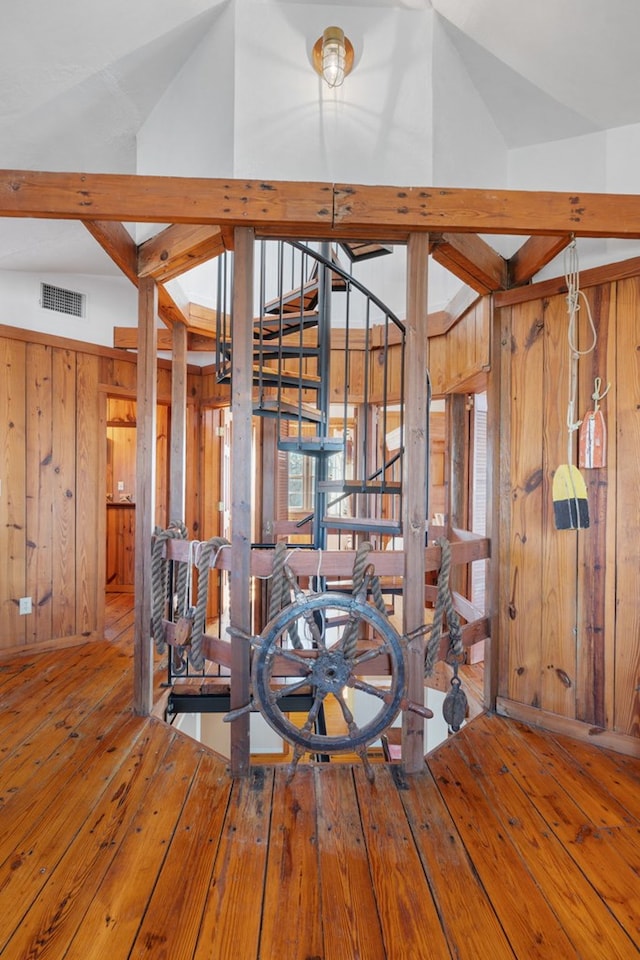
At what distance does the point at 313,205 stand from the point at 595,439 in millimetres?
1410

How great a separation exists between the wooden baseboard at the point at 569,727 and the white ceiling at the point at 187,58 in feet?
8.63

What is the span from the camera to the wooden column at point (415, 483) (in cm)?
183

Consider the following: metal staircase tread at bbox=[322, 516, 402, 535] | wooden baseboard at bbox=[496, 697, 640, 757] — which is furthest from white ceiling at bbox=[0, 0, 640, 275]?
wooden baseboard at bbox=[496, 697, 640, 757]

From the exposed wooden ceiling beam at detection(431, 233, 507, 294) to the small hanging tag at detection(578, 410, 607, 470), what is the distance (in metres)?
0.79

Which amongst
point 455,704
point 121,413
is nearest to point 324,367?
point 455,704

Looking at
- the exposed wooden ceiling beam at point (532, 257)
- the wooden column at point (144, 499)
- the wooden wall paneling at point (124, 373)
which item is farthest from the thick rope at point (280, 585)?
the wooden wall paneling at point (124, 373)

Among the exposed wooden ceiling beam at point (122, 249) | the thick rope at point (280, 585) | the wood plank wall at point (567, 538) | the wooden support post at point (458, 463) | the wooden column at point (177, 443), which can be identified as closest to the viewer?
the thick rope at point (280, 585)

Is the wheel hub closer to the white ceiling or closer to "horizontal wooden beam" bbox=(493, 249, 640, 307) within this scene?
"horizontal wooden beam" bbox=(493, 249, 640, 307)

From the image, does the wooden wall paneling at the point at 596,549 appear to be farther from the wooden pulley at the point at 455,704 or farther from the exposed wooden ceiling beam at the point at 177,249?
the exposed wooden ceiling beam at the point at 177,249

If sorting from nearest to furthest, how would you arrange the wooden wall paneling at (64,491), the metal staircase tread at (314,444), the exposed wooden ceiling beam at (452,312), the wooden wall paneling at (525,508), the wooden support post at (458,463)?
the wooden wall paneling at (525,508), the metal staircase tread at (314,444), the exposed wooden ceiling beam at (452,312), the wooden wall paneling at (64,491), the wooden support post at (458,463)

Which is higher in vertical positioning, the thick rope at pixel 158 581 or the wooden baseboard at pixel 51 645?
the thick rope at pixel 158 581

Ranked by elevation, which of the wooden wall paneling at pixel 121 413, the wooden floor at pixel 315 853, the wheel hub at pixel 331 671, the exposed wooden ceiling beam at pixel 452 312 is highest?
the exposed wooden ceiling beam at pixel 452 312

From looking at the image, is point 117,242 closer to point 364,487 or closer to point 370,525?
point 364,487

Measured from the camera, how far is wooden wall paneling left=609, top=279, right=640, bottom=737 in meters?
1.99
